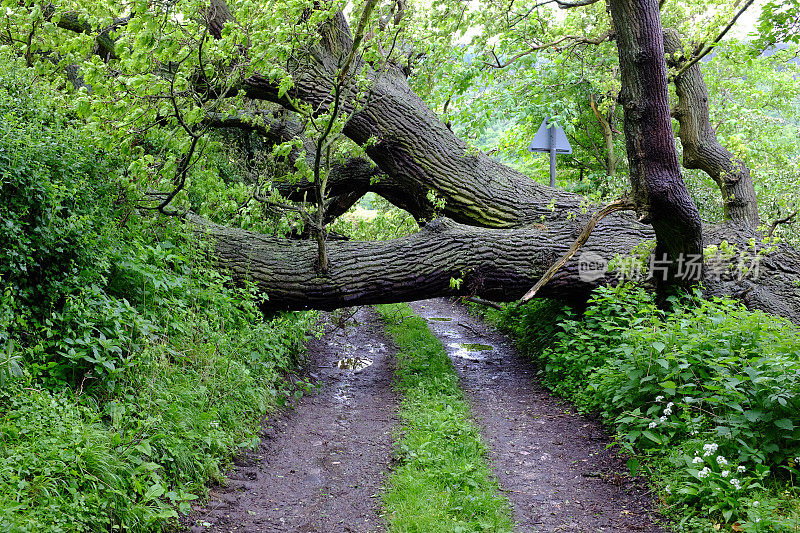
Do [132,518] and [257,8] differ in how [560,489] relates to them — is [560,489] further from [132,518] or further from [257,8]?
[257,8]

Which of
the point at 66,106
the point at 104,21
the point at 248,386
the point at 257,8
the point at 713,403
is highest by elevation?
the point at 257,8

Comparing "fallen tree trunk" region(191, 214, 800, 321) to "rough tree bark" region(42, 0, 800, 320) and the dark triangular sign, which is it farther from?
the dark triangular sign

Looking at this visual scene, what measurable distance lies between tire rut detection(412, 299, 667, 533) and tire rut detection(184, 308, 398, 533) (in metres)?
1.18

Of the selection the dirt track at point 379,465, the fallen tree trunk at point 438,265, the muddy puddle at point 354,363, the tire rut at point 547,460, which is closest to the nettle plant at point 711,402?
the tire rut at point 547,460

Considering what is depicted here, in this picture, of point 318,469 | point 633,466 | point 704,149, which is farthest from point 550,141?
point 318,469

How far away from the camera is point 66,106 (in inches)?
255

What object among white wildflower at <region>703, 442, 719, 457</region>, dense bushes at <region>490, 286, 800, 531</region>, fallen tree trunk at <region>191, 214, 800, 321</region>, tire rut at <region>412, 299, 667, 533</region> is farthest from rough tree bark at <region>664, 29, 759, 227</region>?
white wildflower at <region>703, 442, 719, 457</region>

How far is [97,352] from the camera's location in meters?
4.43

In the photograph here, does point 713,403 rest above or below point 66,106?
below

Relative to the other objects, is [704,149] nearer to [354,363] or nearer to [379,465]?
[354,363]

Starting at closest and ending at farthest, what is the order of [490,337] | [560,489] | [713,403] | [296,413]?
[713,403] → [560,489] → [296,413] → [490,337]

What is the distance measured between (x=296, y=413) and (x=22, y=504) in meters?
4.11

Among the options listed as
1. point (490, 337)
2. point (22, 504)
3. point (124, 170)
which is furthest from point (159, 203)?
point (490, 337)

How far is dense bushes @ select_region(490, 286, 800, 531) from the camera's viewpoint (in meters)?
3.93
